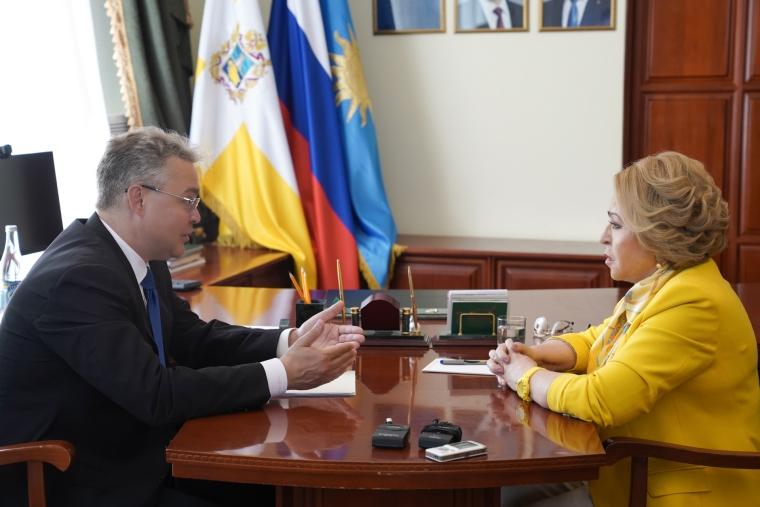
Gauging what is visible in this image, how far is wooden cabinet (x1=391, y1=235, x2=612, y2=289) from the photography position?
4.46m

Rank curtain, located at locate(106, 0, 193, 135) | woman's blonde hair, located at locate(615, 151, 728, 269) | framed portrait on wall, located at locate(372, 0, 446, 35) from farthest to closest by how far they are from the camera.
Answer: framed portrait on wall, located at locate(372, 0, 446, 35), curtain, located at locate(106, 0, 193, 135), woman's blonde hair, located at locate(615, 151, 728, 269)

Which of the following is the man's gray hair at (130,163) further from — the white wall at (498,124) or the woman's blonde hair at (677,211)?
the white wall at (498,124)

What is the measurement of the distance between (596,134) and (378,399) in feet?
9.80

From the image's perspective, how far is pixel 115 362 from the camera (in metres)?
1.96

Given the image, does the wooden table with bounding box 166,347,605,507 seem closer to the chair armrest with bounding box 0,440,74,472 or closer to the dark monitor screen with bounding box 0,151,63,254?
the chair armrest with bounding box 0,440,74,472

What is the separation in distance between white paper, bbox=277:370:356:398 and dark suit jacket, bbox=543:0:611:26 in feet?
9.70

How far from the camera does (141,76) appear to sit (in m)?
4.15

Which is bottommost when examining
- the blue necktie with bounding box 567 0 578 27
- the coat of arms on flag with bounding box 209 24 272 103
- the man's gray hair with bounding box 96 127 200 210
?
the man's gray hair with bounding box 96 127 200 210

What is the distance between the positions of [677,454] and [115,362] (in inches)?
46.4

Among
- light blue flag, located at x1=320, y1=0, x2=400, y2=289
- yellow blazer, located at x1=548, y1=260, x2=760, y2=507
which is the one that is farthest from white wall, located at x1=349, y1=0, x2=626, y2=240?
yellow blazer, located at x1=548, y1=260, x2=760, y2=507

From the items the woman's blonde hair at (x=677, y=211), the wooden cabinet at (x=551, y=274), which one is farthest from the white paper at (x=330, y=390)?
the wooden cabinet at (x=551, y=274)

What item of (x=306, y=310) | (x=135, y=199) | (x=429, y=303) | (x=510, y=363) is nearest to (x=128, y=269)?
(x=135, y=199)

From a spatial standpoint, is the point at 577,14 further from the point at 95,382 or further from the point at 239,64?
the point at 95,382

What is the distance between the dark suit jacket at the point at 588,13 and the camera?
15.1 ft
